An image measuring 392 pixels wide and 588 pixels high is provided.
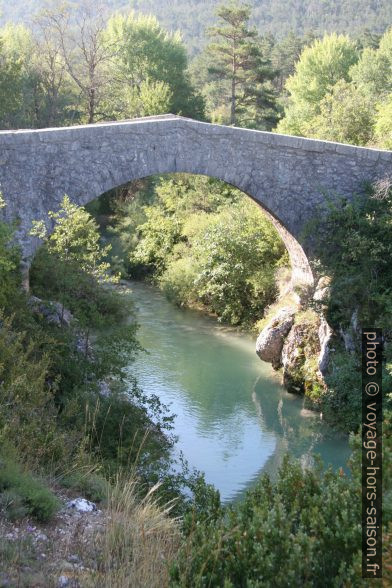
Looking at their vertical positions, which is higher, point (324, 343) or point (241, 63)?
point (241, 63)

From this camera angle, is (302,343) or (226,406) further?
(302,343)

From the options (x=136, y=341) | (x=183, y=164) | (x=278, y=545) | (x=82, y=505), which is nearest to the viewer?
(x=278, y=545)

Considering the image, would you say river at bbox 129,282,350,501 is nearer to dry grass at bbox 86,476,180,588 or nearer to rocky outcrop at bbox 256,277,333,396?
rocky outcrop at bbox 256,277,333,396

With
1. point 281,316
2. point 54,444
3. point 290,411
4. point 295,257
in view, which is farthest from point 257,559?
point 295,257

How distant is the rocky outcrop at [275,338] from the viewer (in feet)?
39.7

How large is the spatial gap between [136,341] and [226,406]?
308 centimetres

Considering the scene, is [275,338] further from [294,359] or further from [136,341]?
[136,341]

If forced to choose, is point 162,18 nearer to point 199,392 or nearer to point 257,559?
point 199,392

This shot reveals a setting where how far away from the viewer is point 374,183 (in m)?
11.7

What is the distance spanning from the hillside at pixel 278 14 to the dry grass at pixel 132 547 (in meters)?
66.3

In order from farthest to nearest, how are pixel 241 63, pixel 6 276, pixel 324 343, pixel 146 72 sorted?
pixel 146 72 < pixel 241 63 < pixel 324 343 < pixel 6 276

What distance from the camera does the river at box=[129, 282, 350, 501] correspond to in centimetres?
914

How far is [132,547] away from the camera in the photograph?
357 centimetres

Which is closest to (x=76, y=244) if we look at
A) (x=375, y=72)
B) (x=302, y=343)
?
(x=302, y=343)
